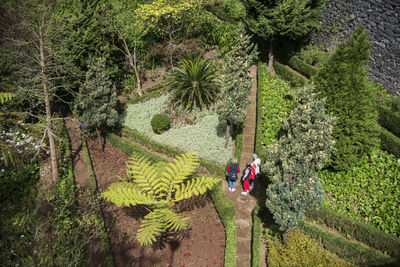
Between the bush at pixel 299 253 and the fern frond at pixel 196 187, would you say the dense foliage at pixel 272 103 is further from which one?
the bush at pixel 299 253

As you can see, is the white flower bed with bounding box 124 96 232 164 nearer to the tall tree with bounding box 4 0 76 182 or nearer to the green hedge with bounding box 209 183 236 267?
the green hedge with bounding box 209 183 236 267

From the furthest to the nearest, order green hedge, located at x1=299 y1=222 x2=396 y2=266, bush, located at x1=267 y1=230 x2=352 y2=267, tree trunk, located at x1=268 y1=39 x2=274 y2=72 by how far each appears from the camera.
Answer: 1. tree trunk, located at x1=268 y1=39 x2=274 y2=72
2. bush, located at x1=267 y1=230 x2=352 y2=267
3. green hedge, located at x1=299 y1=222 x2=396 y2=266

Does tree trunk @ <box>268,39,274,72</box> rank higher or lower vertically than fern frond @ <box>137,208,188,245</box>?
higher

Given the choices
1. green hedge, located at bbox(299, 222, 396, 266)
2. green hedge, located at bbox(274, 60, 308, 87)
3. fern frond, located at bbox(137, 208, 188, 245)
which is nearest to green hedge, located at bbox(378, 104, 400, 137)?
green hedge, located at bbox(274, 60, 308, 87)

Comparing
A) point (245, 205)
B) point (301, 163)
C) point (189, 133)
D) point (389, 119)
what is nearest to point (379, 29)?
point (389, 119)

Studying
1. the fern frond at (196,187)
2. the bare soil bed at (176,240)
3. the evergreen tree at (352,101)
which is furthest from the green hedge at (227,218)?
the evergreen tree at (352,101)

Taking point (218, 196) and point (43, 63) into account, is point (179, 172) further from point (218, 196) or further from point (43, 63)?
point (43, 63)

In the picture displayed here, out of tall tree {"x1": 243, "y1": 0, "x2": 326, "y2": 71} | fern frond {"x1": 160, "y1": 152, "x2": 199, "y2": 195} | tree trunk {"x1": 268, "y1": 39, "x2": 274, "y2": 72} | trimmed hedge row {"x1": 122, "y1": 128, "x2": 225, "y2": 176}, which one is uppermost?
tall tree {"x1": 243, "y1": 0, "x2": 326, "y2": 71}
